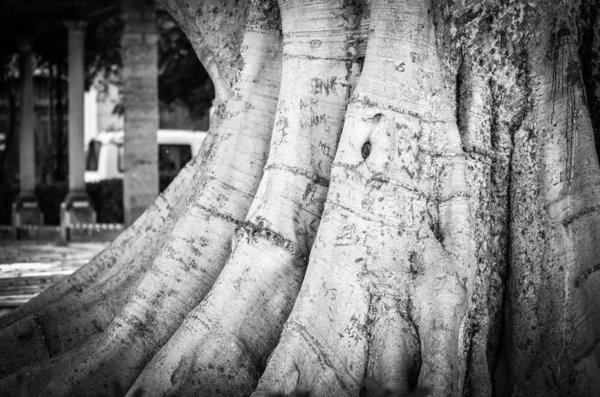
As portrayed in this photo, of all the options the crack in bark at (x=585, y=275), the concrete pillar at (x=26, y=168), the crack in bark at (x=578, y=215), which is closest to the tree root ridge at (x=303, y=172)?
the crack in bark at (x=578, y=215)

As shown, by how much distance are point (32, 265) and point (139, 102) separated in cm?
298

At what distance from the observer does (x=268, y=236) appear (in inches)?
160

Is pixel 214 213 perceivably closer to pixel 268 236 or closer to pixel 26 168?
pixel 268 236

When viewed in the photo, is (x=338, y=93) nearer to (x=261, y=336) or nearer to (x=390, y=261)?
(x=390, y=261)

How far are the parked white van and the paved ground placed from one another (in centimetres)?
446

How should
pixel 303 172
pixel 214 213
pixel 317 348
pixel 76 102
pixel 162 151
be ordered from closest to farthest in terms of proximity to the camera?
pixel 317 348 → pixel 303 172 → pixel 214 213 → pixel 76 102 → pixel 162 151

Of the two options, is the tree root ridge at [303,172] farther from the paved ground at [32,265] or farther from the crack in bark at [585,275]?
the paved ground at [32,265]

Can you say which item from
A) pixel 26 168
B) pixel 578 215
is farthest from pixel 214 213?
pixel 26 168

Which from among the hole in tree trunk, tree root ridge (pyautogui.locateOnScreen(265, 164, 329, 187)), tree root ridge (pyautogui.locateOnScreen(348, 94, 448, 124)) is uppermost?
tree root ridge (pyautogui.locateOnScreen(348, 94, 448, 124))

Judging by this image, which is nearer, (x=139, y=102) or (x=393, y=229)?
(x=393, y=229)

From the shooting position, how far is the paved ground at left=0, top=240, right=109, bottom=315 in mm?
9156

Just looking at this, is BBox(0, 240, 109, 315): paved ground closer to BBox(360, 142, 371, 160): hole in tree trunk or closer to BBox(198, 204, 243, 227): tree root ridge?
BBox(198, 204, 243, 227): tree root ridge

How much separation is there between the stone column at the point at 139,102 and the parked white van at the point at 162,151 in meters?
6.22

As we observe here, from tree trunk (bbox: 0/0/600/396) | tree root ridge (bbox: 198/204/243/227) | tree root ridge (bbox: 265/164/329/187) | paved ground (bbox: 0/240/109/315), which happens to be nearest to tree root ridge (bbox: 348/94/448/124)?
tree trunk (bbox: 0/0/600/396)
